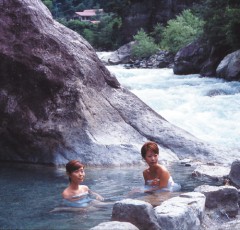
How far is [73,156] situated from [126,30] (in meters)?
44.4

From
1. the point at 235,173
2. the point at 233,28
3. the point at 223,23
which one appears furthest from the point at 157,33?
the point at 235,173

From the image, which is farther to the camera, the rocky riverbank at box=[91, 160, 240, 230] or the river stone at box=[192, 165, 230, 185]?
the river stone at box=[192, 165, 230, 185]

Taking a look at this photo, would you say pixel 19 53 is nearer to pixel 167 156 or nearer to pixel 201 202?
pixel 167 156

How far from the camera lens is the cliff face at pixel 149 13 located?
48.4 metres

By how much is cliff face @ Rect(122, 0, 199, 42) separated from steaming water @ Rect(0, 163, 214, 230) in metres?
→ 42.1

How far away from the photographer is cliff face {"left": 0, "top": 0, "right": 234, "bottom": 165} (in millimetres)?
8047

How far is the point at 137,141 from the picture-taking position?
27.3 ft

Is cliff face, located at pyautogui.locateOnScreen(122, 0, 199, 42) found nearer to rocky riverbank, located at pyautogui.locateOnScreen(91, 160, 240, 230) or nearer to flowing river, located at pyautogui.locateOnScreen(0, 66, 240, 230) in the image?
flowing river, located at pyautogui.locateOnScreen(0, 66, 240, 230)

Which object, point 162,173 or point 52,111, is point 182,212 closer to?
point 162,173

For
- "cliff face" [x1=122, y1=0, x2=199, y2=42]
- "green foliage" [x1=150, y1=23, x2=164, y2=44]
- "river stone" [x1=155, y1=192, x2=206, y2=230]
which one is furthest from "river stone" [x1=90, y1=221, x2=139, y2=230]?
"cliff face" [x1=122, y1=0, x2=199, y2=42]

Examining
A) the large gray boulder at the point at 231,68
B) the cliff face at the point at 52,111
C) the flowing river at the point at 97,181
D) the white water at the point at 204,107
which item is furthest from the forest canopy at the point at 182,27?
the cliff face at the point at 52,111

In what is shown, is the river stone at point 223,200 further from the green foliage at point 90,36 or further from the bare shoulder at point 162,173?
the green foliage at point 90,36

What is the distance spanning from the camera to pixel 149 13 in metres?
49.8

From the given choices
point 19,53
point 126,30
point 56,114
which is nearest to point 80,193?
point 56,114
